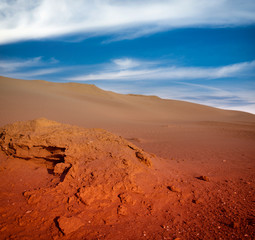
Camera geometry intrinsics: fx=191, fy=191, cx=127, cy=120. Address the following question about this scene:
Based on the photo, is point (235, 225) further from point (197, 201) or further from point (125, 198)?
point (125, 198)

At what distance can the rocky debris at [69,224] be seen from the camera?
9.39ft

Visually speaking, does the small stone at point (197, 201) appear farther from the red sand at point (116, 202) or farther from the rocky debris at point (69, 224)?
the rocky debris at point (69, 224)

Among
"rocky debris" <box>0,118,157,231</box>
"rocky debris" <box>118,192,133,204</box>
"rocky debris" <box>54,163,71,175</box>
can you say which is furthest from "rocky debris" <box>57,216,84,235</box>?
"rocky debris" <box>54,163,71,175</box>

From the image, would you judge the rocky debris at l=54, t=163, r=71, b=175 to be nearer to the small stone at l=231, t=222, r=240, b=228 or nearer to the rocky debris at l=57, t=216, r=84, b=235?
the rocky debris at l=57, t=216, r=84, b=235

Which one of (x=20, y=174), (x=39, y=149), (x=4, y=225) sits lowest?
(x=4, y=225)

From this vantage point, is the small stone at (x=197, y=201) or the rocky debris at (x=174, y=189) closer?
the small stone at (x=197, y=201)

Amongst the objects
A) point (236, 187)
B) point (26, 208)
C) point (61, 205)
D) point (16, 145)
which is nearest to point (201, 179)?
point (236, 187)

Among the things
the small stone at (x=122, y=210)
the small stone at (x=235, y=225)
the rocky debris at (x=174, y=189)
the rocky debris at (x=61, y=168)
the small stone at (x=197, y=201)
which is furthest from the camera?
the rocky debris at (x=61, y=168)

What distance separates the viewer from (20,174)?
14.0 ft

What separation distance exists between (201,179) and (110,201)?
109 inches

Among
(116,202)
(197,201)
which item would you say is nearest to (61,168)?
(116,202)

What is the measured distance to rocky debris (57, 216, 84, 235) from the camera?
9.39 ft

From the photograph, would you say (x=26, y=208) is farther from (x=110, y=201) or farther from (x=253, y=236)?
(x=253, y=236)

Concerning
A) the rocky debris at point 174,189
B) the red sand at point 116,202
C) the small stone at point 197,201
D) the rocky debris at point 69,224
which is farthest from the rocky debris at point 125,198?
the small stone at point 197,201
